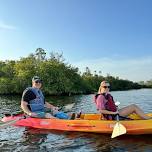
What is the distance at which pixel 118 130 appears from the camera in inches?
435

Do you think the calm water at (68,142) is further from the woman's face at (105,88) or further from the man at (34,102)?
the woman's face at (105,88)

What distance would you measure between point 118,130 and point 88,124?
174 centimetres

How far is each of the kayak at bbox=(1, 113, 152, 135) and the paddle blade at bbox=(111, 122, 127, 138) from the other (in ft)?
1.23

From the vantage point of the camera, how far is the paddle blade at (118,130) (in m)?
10.9

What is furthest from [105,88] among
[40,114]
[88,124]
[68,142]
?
[40,114]

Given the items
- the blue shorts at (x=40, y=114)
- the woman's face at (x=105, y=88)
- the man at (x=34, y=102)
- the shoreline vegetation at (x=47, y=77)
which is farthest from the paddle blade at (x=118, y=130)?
the shoreline vegetation at (x=47, y=77)

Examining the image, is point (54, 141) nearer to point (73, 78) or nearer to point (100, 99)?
point (100, 99)

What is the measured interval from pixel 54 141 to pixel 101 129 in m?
1.83

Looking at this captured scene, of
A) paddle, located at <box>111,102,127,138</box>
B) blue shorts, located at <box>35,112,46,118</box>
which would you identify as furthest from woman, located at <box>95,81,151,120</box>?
blue shorts, located at <box>35,112,46,118</box>

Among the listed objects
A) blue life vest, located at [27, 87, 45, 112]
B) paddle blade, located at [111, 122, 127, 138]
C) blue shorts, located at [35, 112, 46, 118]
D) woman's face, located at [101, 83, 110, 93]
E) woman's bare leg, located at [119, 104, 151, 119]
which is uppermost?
woman's face, located at [101, 83, 110, 93]

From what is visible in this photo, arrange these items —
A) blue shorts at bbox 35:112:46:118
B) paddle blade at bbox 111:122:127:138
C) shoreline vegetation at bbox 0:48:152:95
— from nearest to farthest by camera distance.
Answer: paddle blade at bbox 111:122:127:138 < blue shorts at bbox 35:112:46:118 < shoreline vegetation at bbox 0:48:152:95

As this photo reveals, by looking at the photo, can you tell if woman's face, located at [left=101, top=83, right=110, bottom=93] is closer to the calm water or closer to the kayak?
the kayak

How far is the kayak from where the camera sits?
37.6 feet

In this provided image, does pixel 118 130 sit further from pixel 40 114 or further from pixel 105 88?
pixel 40 114
